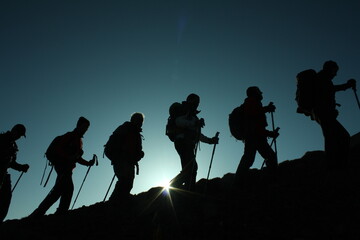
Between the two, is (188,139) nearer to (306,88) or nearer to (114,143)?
(114,143)

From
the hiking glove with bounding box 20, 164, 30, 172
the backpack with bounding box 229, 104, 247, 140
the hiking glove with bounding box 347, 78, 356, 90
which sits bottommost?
the hiking glove with bounding box 20, 164, 30, 172

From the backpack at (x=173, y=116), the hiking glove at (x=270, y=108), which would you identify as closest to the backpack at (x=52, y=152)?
the backpack at (x=173, y=116)

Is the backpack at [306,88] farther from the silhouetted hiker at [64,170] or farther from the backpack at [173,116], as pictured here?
the silhouetted hiker at [64,170]

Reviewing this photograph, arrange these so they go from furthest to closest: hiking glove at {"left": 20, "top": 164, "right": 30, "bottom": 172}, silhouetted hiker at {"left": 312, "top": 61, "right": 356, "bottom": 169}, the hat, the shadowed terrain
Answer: hiking glove at {"left": 20, "top": 164, "right": 30, "bottom": 172} → the hat → silhouetted hiker at {"left": 312, "top": 61, "right": 356, "bottom": 169} → the shadowed terrain

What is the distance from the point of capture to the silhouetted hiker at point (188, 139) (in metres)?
7.78

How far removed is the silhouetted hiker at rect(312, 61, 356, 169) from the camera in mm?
6074

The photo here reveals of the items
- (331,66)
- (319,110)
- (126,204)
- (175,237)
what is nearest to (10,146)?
(126,204)

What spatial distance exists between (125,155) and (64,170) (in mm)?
1597

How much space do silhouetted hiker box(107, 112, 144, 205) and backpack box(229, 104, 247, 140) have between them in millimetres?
2634

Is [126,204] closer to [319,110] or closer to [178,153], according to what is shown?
[178,153]

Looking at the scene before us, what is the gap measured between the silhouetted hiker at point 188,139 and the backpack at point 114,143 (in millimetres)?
1488

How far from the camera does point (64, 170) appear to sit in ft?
25.6

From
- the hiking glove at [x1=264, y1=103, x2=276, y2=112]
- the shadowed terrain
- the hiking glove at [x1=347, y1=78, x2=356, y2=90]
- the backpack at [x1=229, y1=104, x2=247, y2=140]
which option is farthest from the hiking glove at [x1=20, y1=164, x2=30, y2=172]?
the hiking glove at [x1=347, y1=78, x2=356, y2=90]

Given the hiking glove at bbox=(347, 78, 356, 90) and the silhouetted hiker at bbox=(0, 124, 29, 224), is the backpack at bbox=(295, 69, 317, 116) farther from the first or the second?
the silhouetted hiker at bbox=(0, 124, 29, 224)
